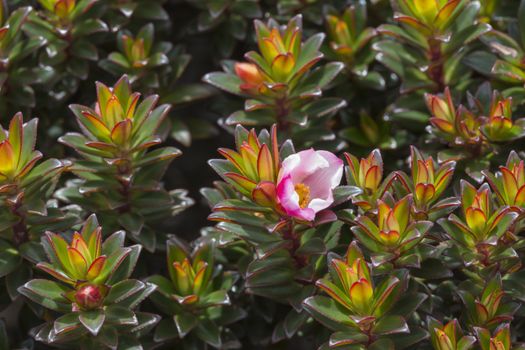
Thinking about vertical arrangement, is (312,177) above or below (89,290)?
above

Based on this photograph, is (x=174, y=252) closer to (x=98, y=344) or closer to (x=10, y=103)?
(x=98, y=344)

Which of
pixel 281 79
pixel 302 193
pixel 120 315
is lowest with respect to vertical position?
pixel 120 315

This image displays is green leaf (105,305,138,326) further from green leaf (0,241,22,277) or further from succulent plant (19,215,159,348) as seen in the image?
green leaf (0,241,22,277)

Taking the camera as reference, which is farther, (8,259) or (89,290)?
(8,259)

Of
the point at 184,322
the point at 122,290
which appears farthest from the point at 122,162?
the point at 184,322

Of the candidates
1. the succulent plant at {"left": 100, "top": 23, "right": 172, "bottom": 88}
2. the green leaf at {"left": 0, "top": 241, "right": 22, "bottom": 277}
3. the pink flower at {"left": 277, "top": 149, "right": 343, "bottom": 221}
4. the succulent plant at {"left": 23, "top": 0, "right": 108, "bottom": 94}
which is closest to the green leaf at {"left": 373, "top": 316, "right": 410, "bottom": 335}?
the pink flower at {"left": 277, "top": 149, "right": 343, "bottom": 221}

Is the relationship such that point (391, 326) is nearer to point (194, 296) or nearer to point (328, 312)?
point (328, 312)
